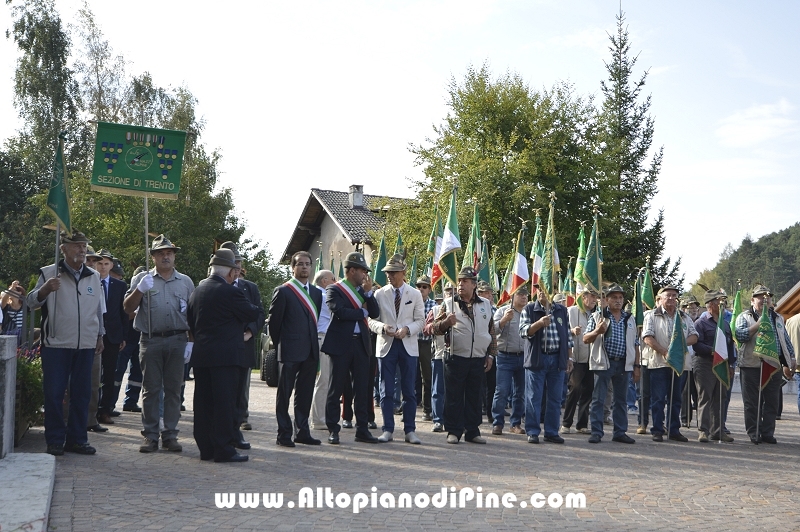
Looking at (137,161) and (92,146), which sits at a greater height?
(92,146)

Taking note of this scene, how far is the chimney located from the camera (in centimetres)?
5469

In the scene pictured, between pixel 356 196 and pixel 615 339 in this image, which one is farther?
pixel 356 196

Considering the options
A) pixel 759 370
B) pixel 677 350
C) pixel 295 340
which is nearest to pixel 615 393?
pixel 677 350

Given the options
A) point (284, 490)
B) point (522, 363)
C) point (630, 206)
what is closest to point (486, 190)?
point (630, 206)

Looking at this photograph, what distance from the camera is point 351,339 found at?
10953 mm

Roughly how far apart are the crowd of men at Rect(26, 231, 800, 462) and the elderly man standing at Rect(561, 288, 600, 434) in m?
0.02

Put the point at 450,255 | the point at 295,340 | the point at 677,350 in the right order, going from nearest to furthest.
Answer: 1. the point at 295,340
2. the point at 677,350
3. the point at 450,255

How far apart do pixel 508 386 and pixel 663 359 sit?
2146mm

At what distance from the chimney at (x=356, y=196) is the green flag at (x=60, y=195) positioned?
44.6 m

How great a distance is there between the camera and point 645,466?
390 inches

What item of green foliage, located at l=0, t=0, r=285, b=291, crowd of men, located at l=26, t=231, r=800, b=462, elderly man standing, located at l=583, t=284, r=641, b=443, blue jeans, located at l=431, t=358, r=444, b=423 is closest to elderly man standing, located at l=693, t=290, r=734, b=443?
crowd of men, located at l=26, t=231, r=800, b=462

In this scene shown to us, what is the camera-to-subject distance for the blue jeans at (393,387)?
1116 cm

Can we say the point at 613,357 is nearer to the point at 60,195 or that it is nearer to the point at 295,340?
the point at 295,340

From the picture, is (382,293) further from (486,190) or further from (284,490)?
(486,190)
